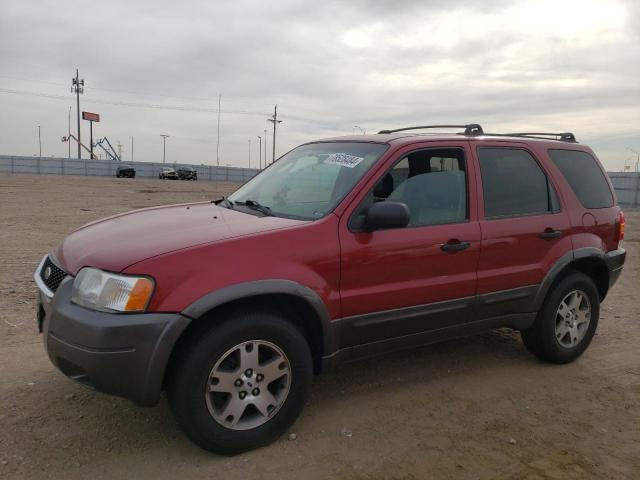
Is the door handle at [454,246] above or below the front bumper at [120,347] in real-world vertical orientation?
above

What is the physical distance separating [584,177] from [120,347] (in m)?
4.02

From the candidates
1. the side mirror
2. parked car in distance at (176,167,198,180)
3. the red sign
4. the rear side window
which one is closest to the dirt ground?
the side mirror

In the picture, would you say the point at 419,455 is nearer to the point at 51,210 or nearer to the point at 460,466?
the point at 460,466

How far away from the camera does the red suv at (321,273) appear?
107 inches

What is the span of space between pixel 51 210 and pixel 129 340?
13.4 m

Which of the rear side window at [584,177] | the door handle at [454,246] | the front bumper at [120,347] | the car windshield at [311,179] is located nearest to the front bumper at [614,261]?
the rear side window at [584,177]

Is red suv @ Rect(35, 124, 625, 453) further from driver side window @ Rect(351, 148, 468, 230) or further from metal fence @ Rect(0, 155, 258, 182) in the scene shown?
metal fence @ Rect(0, 155, 258, 182)

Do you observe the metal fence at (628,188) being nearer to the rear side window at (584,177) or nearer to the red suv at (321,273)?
the rear side window at (584,177)

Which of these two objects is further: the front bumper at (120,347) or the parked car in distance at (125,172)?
the parked car in distance at (125,172)

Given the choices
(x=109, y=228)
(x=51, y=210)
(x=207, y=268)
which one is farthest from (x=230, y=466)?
(x=51, y=210)

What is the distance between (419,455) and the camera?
3.05 metres

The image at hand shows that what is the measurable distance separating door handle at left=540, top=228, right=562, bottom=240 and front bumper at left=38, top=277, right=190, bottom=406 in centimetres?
284

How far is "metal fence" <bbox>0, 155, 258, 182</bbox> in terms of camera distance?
53531 mm

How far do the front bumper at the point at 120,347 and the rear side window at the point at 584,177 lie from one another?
345 centimetres
